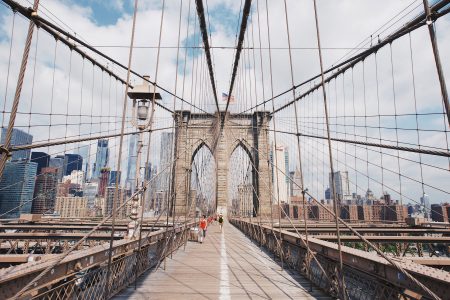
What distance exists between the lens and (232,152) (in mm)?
44250

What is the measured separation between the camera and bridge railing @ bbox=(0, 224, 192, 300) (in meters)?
2.38

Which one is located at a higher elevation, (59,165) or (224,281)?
(59,165)

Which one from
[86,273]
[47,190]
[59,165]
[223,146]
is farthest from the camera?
[59,165]

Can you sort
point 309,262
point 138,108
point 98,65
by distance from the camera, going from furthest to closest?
point 98,65
point 138,108
point 309,262

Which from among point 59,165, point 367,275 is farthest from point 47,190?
point 59,165

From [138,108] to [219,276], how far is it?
4853 millimetres

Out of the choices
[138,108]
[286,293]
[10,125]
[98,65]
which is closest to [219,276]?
[286,293]

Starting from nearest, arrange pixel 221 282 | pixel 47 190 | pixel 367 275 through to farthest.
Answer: pixel 367 275
pixel 221 282
pixel 47 190

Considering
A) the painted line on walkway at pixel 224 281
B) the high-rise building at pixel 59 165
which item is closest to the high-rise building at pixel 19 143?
the high-rise building at pixel 59 165

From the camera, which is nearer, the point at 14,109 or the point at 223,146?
the point at 14,109

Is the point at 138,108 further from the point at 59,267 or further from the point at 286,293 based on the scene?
the point at 286,293

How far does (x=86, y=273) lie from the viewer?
3.79m

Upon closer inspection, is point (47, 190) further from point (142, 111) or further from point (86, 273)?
point (86, 273)

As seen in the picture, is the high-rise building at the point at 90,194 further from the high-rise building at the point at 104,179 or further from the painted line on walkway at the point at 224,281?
the painted line on walkway at the point at 224,281
